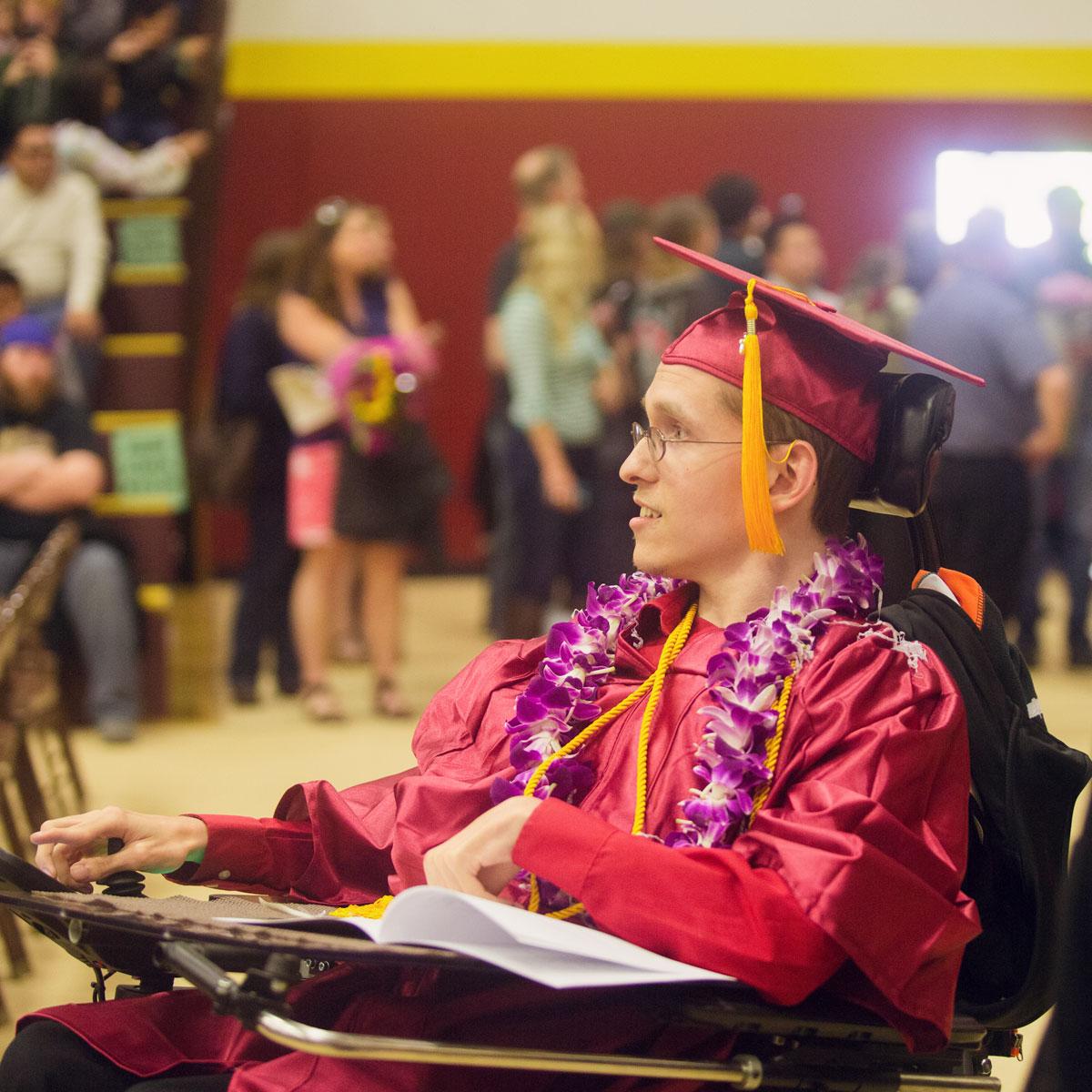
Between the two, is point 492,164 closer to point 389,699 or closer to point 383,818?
point 389,699

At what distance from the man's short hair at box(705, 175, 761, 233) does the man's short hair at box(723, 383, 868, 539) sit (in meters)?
4.20

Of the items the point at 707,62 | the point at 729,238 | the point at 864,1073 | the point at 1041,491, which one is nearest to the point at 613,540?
the point at 729,238

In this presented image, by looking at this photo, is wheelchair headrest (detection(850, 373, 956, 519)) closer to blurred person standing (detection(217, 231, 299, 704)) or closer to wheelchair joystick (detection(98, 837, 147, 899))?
wheelchair joystick (detection(98, 837, 147, 899))

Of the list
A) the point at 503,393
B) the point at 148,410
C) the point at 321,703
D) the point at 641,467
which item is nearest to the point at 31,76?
the point at 148,410

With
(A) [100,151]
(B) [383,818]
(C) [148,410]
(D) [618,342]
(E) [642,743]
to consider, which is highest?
(A) [100,151]

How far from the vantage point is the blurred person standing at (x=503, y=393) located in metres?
6.22

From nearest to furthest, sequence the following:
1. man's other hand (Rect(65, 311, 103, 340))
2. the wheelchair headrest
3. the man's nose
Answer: the wheelchair headrest < the man's nose < man's other hand (Rect(65, 311, 103, 340))

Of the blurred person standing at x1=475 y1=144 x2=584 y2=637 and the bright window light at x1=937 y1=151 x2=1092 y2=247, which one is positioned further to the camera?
the bright window light at x1=937 y1=151 x2=1092 y2=247

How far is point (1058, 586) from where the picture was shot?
9875 mm

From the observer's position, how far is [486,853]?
1.60 m

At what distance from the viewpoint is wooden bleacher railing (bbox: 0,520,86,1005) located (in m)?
3.79

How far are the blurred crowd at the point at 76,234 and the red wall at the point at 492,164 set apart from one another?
1542 millimetres

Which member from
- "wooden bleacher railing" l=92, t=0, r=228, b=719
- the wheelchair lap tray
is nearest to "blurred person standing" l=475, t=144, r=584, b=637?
"wooden bleacher railing" l=92, t=0, r=228, b=719

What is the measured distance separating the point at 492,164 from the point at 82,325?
172 inches
